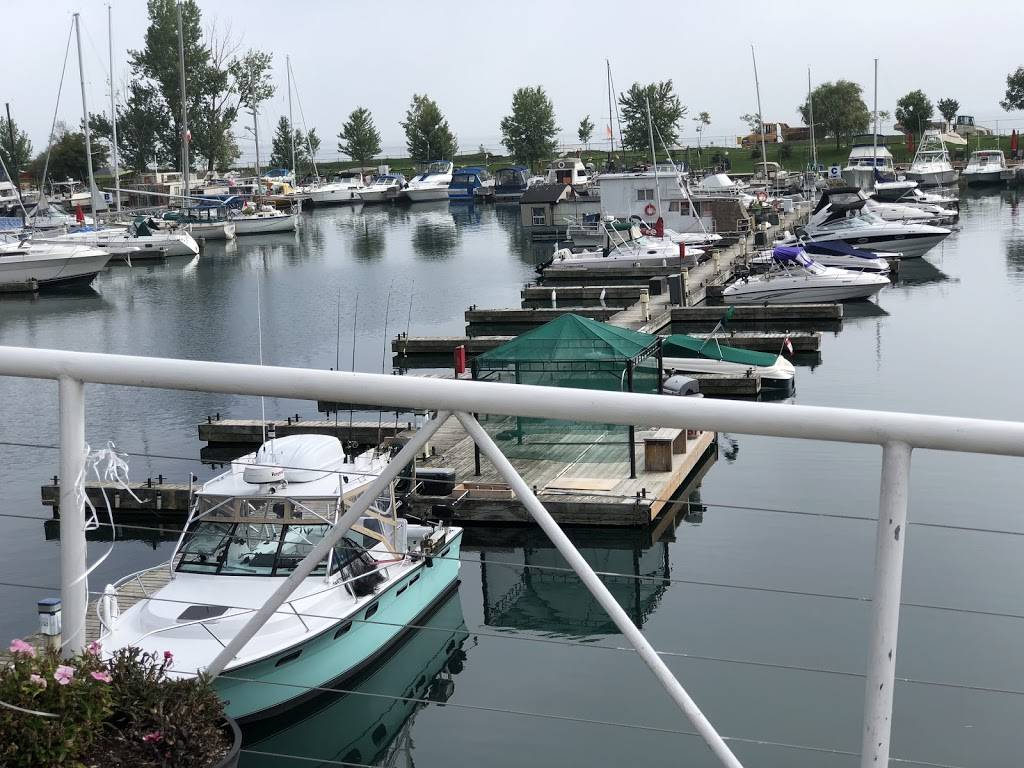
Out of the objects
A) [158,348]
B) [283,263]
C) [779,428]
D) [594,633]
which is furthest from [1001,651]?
[283,263]

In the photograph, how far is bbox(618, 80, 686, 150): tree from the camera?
404ft

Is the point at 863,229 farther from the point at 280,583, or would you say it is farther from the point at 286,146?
the point at 286,146

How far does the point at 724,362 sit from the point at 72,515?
2519 centimetres

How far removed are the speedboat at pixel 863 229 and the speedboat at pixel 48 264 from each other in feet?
100

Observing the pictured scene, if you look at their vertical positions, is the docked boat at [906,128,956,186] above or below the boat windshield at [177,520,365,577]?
above

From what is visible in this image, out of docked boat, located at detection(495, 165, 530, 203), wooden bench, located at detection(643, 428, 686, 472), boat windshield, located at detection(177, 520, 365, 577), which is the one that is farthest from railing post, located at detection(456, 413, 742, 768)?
docked boat, located at detection(495, 165, 530, 203)

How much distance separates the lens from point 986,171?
94.9 metres

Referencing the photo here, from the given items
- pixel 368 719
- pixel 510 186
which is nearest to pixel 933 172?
pixel 510 186

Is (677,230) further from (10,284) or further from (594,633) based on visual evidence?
(594,633)

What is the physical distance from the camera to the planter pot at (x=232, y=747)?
9.91 feet

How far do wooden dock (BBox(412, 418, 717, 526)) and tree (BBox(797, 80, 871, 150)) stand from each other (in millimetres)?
109776

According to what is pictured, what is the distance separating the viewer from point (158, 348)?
4041 centimetres

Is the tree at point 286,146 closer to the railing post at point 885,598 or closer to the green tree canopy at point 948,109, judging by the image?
the green tree canopy at point 948,109

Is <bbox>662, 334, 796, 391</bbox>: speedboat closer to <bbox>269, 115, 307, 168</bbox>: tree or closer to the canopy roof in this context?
the canopy roof
